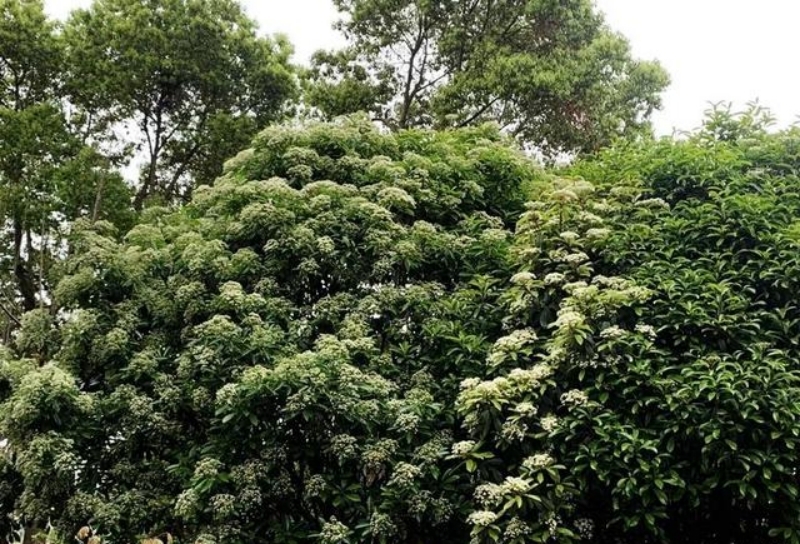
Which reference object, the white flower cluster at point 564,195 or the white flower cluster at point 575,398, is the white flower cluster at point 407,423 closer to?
the white flower cluster at point 575,398

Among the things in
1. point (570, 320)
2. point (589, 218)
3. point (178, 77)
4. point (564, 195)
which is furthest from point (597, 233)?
point (178, 77)

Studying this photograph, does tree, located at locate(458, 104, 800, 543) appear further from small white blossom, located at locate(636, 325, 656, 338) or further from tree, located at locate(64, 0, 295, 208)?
tree, located at locate(64, 0, 295, 208)

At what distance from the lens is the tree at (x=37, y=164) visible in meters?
11.6

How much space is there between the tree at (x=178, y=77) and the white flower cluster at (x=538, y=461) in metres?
9.58

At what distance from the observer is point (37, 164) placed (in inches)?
466

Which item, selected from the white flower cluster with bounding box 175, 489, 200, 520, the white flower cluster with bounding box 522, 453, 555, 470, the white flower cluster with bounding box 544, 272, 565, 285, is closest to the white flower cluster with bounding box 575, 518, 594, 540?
the white flower cluster with bounding box 522, 453, 555, 470

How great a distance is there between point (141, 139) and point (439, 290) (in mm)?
9537

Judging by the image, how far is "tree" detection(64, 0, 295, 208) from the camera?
488 inches

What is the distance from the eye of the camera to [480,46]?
12.0 m

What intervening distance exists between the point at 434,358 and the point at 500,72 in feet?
22.5

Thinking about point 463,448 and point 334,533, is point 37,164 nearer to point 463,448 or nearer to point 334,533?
point 334,533

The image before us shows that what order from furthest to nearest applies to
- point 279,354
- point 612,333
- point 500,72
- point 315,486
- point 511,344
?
point 500,72 < point 279,354 < point 511,344 < point 315,486 < point 612,333

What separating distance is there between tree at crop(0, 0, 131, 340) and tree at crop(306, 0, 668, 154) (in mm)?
3845

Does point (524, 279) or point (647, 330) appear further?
point (524, 279)
